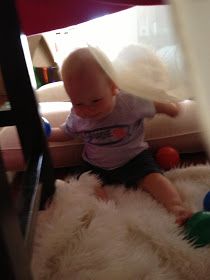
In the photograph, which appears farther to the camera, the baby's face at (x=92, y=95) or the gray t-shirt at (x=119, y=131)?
the gray t-shirt at (x=119, y=131)

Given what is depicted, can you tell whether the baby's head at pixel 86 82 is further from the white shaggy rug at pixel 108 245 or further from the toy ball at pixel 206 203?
the toy ball at pixel 206 203

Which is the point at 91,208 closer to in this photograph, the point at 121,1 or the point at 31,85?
the point at 31,85

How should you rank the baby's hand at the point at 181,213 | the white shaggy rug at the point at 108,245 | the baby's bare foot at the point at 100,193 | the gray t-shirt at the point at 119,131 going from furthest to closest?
the gray t-shirt at the point at 119,131, the baby's bare foot at the point at 100,193, the baby's hand at the point at 181,213, the white shaggy rug at the point at 108,245

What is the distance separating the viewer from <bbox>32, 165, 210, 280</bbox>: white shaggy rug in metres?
0.54

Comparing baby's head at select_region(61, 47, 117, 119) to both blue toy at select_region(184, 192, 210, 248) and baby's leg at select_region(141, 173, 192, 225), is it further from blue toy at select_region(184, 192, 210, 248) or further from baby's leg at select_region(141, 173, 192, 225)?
blue toy at select_region(184, 192, 210, 248)

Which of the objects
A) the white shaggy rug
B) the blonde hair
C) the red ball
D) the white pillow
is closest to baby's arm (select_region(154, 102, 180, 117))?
the red ball

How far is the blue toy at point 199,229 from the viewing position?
2.06 ft

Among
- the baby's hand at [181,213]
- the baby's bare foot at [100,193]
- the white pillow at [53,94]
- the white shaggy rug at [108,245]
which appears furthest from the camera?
the white pillow at [53,94]

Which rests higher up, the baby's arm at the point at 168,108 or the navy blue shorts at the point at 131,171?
the baby's arm at the point at 168,108

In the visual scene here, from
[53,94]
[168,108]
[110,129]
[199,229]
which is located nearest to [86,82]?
[110,129]

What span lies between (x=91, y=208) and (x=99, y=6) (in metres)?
0.40

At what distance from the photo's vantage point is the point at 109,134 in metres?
0.96

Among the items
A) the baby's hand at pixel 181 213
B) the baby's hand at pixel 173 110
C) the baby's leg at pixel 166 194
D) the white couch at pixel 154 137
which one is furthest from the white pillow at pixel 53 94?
the baby's hand at pixel 181 213

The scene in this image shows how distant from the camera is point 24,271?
375 millimetres
